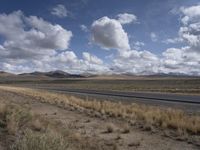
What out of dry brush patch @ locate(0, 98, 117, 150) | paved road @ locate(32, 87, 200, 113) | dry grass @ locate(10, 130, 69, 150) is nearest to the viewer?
dry grass @ locate(10, 130, 69, 150)

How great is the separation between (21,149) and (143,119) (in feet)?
35.1

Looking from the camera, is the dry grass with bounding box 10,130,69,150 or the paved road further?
the paved road

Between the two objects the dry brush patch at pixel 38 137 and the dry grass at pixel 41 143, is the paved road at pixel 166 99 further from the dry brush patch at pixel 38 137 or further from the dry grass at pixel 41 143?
the dry grass at pixel 41 143

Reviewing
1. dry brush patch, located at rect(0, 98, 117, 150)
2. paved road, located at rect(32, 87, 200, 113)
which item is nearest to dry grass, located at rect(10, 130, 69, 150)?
A: dry brush patch, located at rect(0, 98, 117, 150)

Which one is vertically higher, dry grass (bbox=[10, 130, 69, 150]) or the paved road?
dry grass (bbox=[10, 130, 69, 150])

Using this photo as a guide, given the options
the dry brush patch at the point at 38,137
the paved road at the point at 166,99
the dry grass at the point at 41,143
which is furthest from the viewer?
the paved road at the point at 166,99

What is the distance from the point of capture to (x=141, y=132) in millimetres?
13688

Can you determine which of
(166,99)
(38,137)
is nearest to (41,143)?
(38,137)

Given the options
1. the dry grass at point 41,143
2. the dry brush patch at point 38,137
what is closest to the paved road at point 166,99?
the dry brush patch at point 38,137

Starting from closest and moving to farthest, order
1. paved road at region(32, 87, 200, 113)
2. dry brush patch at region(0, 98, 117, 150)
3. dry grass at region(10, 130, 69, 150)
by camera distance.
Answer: dry grass at region(10, 130, 69, 150)
dry brush patch at region(0, 98, 117, 150)
paved road at region(32, 87, 200, 113)

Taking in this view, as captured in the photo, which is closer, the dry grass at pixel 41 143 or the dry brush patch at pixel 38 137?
the dry grass at pixel 41 143

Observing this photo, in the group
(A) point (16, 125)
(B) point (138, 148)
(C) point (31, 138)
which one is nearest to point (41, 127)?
(A) point (16, 125)

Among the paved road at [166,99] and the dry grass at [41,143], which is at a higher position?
the dry grass at [41,143]

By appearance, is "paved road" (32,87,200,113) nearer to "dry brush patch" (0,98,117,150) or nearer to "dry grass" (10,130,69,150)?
"dry brush patch" (0,98,117,150)
